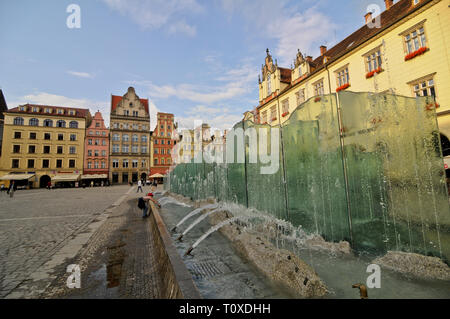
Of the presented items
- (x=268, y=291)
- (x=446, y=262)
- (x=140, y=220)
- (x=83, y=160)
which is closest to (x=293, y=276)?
(x=268, y=291)

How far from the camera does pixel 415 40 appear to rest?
37.4 ft

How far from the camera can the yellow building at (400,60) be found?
1008 centimetres

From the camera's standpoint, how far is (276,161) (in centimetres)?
568

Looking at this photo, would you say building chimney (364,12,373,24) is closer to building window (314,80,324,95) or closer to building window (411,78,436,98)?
building window (314,80,324,95)

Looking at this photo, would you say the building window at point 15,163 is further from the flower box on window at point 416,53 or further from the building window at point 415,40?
the building window at point 415,40

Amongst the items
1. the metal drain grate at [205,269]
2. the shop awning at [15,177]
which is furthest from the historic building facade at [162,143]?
the metal drain grate at [205,269]

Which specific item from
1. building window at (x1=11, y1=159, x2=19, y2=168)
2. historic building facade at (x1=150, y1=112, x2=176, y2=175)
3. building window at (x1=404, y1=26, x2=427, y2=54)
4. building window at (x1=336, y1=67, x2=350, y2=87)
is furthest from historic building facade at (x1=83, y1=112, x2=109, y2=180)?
building window at (x1=404, y1=26, x2=427, y2=54)

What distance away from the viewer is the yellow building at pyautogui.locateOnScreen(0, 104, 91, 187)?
1556 inches

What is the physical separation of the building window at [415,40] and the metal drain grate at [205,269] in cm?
1531

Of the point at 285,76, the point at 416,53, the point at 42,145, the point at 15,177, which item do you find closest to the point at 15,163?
the point at 15,177

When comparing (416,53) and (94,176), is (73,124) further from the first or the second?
(416,53)
